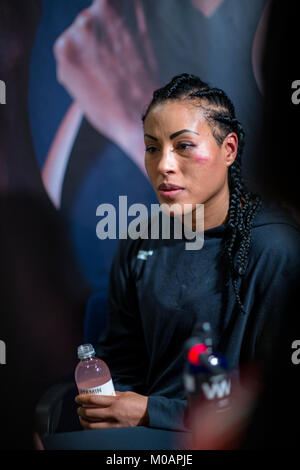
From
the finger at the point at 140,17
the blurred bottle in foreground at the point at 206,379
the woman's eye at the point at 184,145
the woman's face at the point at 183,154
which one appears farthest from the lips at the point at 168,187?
the finger at the point at 140,17

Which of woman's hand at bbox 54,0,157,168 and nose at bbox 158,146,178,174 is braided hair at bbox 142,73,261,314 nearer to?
nose at bbox 158,146,178,174

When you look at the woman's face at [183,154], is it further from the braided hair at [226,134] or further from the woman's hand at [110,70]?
the woman's hand at [110,70]

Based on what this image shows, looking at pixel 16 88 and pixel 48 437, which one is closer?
pixel 48 437

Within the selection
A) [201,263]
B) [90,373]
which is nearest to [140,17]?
[201,263]

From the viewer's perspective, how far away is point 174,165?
3.69 ft

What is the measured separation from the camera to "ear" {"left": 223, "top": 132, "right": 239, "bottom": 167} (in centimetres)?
118

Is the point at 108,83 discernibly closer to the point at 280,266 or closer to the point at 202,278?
the point at 202,278

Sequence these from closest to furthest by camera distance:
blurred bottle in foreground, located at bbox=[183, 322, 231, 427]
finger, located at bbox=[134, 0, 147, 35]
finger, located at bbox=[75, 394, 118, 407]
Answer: blurred bottle in foreground, located at bbox=[183, 322, 231, 427]
finger, located at bbox=[75, 394, 118, 407]
finger, located at bbox=[134, 0, 147, 35]

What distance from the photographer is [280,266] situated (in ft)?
3.59

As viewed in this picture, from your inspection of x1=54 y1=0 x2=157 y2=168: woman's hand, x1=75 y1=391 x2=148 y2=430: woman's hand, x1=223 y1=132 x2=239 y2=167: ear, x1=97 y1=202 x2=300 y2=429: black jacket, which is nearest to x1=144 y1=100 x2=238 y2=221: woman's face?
x1=223 y1=132 x2=239 y2=167: ear

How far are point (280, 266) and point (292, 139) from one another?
0.44m

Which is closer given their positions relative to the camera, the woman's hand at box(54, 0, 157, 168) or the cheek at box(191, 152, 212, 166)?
the cheek at box(191, 152, 212, 166)

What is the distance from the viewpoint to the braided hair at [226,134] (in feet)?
3.72

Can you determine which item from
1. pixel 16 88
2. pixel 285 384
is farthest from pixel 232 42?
pixel 285 384
